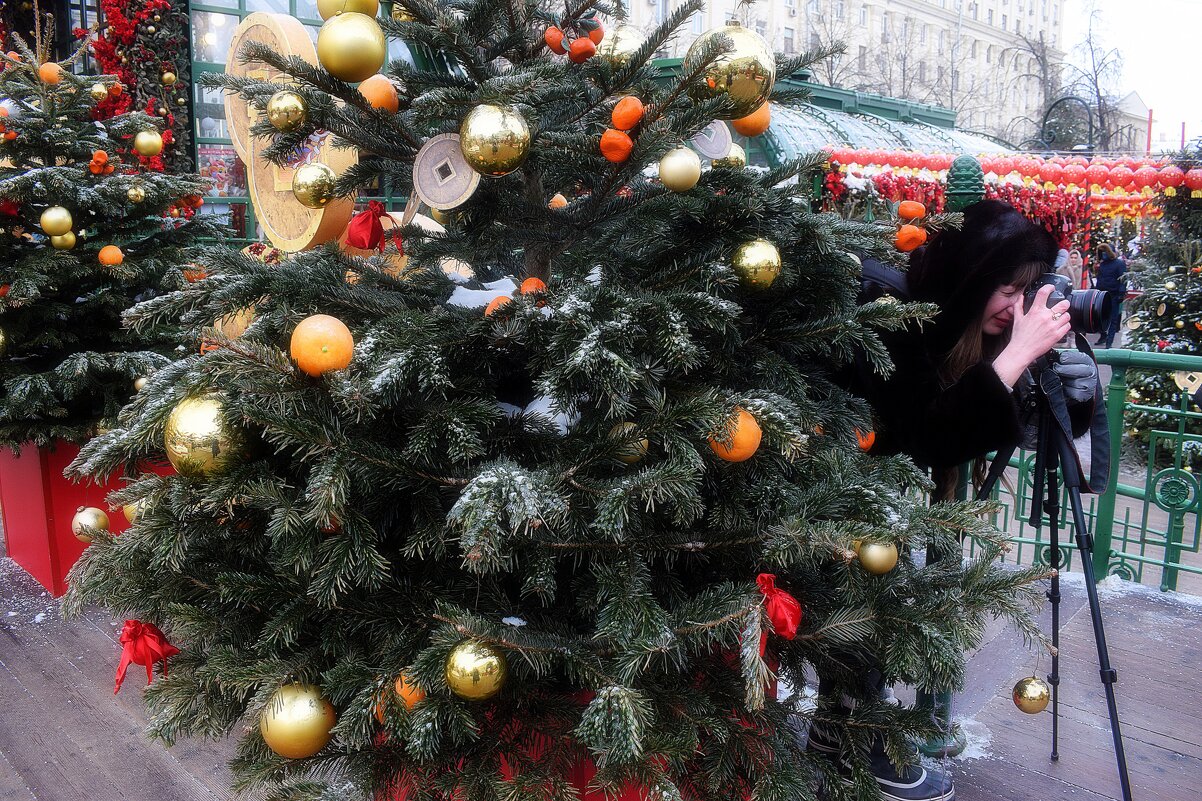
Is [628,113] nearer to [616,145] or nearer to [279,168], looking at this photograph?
[616,145]

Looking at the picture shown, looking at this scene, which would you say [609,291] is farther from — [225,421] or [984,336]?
[984,336]

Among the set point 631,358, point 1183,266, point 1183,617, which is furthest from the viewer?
point 1183,266

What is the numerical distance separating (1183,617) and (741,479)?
361cm

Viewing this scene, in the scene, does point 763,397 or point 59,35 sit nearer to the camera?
point 763,397

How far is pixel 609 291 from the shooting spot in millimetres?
1615

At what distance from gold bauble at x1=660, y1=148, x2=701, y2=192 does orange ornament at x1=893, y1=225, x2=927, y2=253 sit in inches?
29.8

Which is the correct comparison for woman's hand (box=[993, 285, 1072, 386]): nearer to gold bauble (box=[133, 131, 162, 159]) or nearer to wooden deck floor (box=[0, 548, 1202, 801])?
wooden deck floor (box=[0, 548, 1202, 801])

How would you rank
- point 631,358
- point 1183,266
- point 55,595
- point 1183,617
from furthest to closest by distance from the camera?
point 1183,266 → point 55,595 → point 1183,617 → point 631,358

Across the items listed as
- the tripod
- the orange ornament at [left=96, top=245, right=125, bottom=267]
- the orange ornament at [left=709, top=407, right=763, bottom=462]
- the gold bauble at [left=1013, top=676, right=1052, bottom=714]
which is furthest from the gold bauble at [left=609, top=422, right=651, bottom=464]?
the orange ornament at [left=96, top=245, right=125, bottom=267]

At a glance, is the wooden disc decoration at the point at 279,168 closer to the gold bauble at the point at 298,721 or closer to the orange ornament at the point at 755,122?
the orange ornament at the point at 755,122

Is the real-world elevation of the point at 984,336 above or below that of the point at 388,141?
below

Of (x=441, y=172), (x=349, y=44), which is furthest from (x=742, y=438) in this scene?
(x=349, y=44)

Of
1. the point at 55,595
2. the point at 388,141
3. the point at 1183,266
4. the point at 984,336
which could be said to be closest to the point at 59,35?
the point at 55,595

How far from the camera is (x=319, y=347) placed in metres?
1.42
